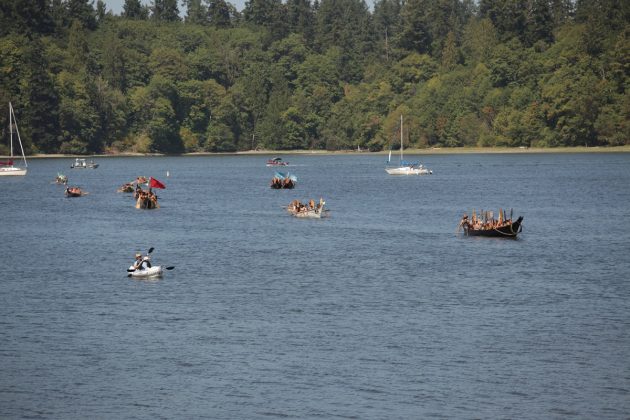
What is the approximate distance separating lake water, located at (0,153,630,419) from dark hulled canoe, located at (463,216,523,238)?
162cm

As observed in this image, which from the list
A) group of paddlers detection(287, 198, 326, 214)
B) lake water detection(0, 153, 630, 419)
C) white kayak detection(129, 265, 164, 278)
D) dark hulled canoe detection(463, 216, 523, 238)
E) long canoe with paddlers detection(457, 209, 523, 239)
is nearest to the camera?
lake water detection(0, 153, 630, 419)

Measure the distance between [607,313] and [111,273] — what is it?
3813cm

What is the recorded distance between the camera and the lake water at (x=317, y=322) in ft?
165

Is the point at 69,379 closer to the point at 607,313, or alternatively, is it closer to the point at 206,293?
the point at 206,293

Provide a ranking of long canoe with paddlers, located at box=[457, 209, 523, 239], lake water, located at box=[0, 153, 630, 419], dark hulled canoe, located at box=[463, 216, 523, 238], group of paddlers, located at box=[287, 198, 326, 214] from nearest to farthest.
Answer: lake water, located at box=[0, 153, 630, 419] → dark hulled canoe, located at box=[463, 216, 523, 238] → long canoe with paddlers, located at box=[457, 209, 523, 239] → group of paddlers, located at box=[287, 198, 326, 214]

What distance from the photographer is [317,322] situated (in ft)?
214

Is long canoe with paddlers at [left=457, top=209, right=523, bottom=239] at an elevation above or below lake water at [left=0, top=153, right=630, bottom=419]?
above

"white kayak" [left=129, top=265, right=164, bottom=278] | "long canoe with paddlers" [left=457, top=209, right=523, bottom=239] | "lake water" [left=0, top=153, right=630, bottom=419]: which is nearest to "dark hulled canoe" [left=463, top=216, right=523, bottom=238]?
"long canoe with paddlers" [left=457, top=209, right=523, bottom=239]

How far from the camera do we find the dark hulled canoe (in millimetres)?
103688

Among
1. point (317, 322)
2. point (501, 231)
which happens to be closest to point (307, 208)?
point (501, 231)

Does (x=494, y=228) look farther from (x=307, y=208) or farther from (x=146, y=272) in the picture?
(x=146, y=272)

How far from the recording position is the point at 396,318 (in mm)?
66375

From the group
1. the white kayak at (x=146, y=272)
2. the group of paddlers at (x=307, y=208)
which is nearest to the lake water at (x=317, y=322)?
the white kayak at (x=146, y=272)

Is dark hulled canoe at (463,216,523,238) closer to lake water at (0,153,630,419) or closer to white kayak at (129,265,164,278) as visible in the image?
lake water at (0,153,630,419)
